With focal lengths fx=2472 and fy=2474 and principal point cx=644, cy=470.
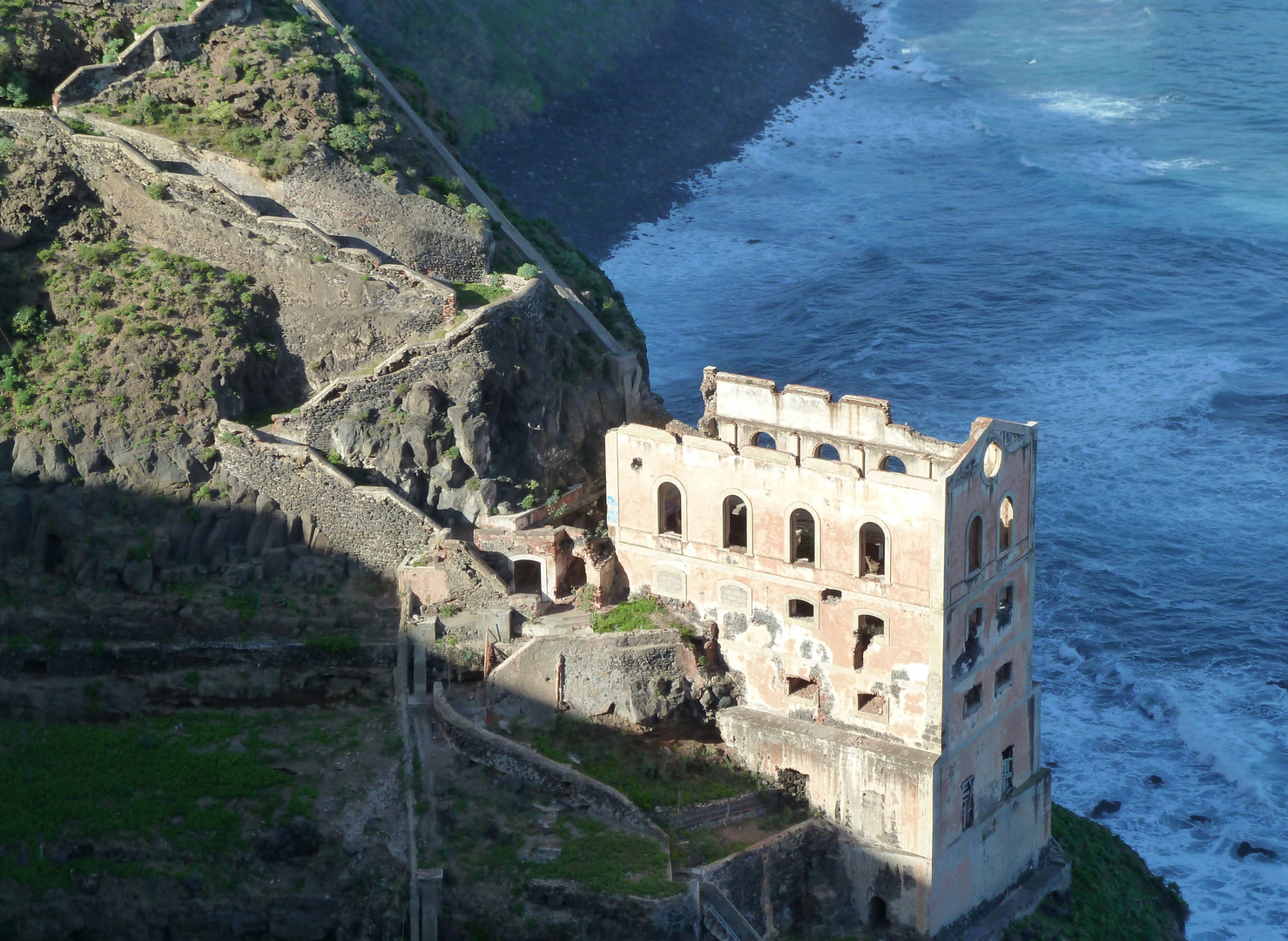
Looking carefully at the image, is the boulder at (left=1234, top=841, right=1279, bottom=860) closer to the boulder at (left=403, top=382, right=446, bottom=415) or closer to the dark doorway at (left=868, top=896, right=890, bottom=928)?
the dark doorway at (left=868, top=896, right=890, bottom=928)

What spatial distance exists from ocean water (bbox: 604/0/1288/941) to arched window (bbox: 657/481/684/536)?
20.4 meters

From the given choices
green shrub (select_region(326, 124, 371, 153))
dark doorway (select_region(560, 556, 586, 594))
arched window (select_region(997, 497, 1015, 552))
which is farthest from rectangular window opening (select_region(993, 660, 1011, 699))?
green shrub (select_region(326, 124, 371, 153))

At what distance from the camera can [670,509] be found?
71.9 metres

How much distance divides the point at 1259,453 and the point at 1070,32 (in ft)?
245

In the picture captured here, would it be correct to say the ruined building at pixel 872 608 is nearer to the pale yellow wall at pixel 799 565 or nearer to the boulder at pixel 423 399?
the pale yellow wall at pixel 799 565

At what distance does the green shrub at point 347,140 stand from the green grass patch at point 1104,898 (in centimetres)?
3062

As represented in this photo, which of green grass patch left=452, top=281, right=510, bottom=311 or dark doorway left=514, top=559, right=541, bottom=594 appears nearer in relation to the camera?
dark doorway left=514, top=559, right=541, bottom=594

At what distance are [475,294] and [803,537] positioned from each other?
46.5 feet

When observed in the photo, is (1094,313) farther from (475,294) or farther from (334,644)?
(334,644)

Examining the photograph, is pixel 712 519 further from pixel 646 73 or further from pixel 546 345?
pixel 646 73

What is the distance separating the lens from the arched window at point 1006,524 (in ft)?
223

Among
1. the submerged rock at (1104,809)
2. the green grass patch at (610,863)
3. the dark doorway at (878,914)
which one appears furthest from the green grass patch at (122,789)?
the submerged rock at (1104,809)

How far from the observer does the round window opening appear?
66188mm

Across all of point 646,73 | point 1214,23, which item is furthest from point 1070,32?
point 646,73
